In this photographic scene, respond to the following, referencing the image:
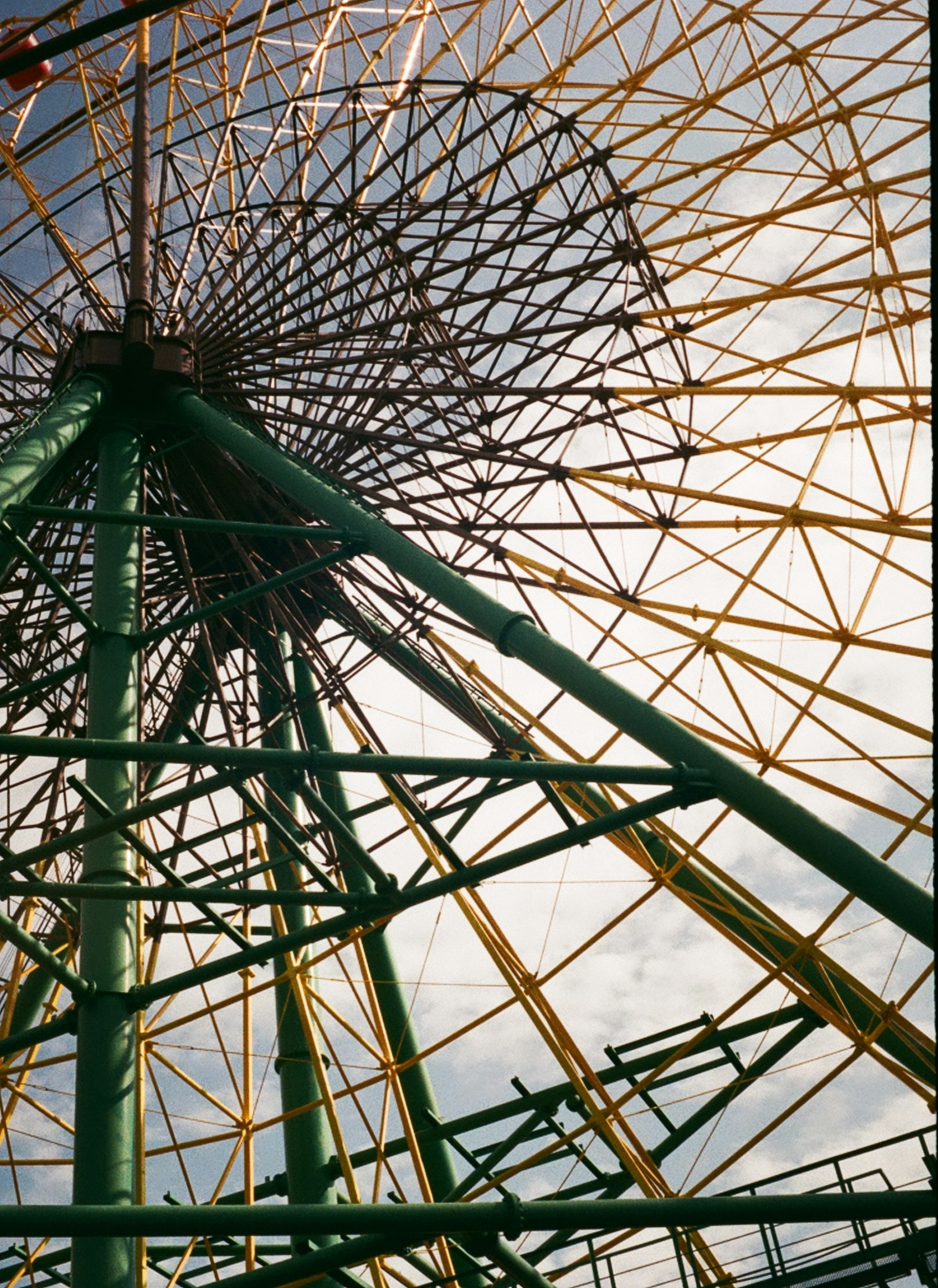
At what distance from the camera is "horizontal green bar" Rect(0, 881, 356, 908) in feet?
36.0

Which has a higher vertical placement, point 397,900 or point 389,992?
point 389,992

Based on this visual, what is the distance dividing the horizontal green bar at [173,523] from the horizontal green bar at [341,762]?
9.68 ft

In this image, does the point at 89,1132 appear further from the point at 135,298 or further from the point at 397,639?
the point at 135,298

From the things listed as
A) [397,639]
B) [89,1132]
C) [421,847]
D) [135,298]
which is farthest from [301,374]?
[89,1132]

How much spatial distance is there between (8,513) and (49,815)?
6700 mm

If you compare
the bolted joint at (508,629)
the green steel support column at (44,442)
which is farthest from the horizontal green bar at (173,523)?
the bolted joint at (508,629)

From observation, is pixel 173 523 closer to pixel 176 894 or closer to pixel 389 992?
pixel 176 894

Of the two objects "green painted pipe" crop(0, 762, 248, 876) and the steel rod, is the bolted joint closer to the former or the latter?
"green painted pipe" crop(0, 762, 248, 876)

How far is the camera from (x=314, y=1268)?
9273 millimetres

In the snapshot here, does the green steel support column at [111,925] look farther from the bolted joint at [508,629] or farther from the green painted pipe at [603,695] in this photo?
the bolted joint at [508,629]

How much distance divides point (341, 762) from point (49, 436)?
5.50 metres

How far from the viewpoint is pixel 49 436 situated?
13.8 metres

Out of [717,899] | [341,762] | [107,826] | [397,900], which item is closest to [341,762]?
[341,762]

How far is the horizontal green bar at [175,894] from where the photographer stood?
1096 centimetres
